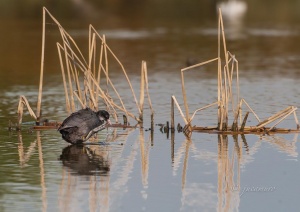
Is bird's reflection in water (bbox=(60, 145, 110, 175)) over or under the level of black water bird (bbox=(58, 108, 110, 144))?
under

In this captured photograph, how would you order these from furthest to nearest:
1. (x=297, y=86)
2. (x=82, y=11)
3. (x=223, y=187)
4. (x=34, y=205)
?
(x=82, y=11), (x=297, y=86), (x=223, y=187), (x=34, y=205)

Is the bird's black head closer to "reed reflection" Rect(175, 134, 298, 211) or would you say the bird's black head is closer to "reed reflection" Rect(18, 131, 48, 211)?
"reed reflection" Rect(18, 131, 48, 211)

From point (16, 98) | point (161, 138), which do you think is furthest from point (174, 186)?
point (16, 98)

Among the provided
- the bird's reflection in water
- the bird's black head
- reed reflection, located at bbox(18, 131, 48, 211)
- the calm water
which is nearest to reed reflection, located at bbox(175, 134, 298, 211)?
the calm water

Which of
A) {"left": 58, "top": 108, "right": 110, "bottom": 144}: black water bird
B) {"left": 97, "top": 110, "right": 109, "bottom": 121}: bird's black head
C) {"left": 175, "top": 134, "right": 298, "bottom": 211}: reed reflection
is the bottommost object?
{"left": 175, "top": 134, "right": 298, "bottom": 211}: reed reflection

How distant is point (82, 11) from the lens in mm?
61250

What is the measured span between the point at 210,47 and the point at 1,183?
87.4 ft

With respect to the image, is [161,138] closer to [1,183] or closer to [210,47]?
[1,183]

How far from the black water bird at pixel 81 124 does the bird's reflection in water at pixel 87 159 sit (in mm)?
207

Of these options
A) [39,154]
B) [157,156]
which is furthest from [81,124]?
[157,156]

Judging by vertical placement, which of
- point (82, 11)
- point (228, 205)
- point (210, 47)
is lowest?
point (228, 205)

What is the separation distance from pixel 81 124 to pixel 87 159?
3.10ft

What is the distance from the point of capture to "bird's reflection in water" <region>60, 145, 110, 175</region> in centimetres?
1562

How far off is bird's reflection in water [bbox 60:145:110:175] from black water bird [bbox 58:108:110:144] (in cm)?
21
